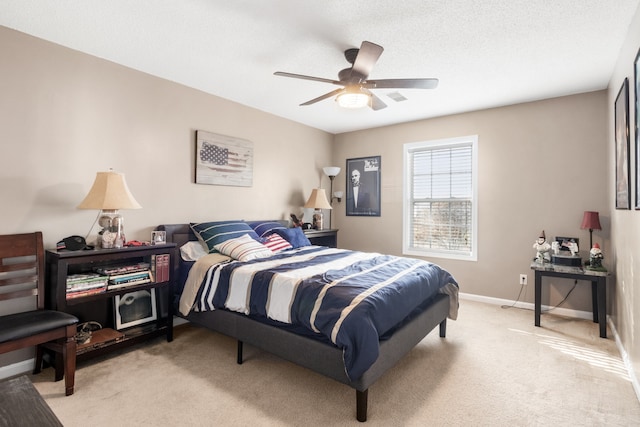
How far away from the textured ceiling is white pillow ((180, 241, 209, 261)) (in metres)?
1.72

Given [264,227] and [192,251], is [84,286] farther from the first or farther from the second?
[264,227]

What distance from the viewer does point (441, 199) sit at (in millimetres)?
4645

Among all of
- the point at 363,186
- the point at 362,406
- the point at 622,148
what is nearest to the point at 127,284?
the point at 362,406

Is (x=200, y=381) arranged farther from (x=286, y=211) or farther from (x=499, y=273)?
(x=499, y=273)

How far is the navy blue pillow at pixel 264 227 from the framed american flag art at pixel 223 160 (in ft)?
1.69

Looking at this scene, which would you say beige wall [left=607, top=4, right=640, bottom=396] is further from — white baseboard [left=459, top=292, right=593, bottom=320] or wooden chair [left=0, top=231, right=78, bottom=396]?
wooden chair [left=0, top=231, right=78, bottom=396]

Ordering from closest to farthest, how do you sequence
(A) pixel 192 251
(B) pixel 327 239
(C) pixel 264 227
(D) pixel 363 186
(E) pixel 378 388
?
1. (E) pixel 378 388
2. (A) pixel 192 251
3. (C) pixel 264 227
4. (B) pixel 327 239
5. (D) pixel 363 186

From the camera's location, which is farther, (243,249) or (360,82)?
(243,249)

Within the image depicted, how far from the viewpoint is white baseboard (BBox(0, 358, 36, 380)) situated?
2325mm

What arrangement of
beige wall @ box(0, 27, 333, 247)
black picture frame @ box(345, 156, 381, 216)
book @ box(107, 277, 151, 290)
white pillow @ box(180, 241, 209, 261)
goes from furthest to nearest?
black picture frame @ box(345, 156, 381, 216) → white pillow @ box(180, 241, 209, 261) → book @ box(107, 277, 151, 290) → beige wall @ box(0, 27, 333, 247)

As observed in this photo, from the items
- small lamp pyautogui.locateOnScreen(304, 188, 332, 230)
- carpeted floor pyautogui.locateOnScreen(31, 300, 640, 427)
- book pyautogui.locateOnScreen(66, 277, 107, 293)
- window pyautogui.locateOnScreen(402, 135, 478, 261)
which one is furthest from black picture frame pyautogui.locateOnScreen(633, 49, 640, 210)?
book pyautogui.locateOnScreen(66, 277, 107, 293)

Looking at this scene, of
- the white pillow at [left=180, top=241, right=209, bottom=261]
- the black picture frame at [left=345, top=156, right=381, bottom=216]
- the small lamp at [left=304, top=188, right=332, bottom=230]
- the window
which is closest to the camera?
the white pillow at [left=180, top=241, right=209, bottom=261]

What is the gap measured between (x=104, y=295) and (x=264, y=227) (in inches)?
76.2

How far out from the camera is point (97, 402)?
2.03 m
